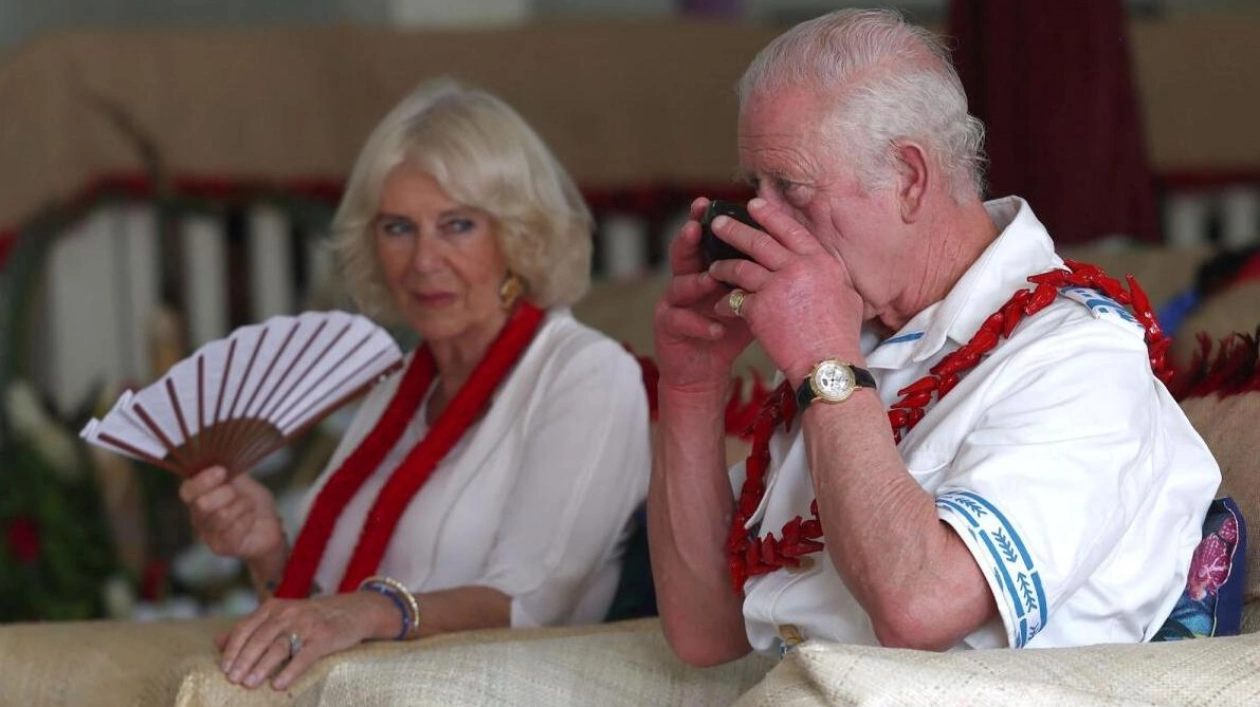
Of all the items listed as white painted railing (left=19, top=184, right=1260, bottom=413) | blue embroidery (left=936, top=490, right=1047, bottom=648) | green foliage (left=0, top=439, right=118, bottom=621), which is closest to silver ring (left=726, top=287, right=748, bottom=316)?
blue embroidery (left=936, top=490, right=1047, bottom=648)

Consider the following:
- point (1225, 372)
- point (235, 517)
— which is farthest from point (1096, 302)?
point (235, 517)

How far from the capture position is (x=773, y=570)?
7.02ft

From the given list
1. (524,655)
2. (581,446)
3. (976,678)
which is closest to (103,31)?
(581,446)

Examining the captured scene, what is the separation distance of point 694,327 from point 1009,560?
1.58ft

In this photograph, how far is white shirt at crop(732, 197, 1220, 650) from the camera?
1.82m

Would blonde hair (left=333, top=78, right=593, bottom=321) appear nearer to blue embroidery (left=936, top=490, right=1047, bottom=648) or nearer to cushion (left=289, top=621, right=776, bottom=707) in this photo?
cushion (left=289, top=621, right=776, bottom=707)

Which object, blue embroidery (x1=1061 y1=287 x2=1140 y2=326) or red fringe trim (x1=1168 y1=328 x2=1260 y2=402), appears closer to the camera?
blue embroidery (x1=1061 y1=287 x2=1140 y2=326)

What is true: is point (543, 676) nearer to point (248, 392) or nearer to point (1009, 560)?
point (1009, 560)

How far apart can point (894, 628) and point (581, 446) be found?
114 centimetres

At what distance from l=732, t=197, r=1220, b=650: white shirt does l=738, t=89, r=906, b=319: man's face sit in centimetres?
9

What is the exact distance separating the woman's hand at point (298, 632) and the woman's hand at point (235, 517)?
1.25 feet

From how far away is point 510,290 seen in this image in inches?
123

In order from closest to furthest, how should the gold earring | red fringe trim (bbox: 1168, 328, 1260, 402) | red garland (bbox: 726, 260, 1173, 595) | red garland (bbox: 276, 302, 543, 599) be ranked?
red garland (bbox: 726, 260, 1173, 595) < red fringe trim (bbox: 1168, 328, 1260, 402) < red garland (bbox: 276, 302, 543, 599) < the gold earring

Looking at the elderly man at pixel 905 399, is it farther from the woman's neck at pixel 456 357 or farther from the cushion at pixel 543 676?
the woman's neck at pixel 456 357
